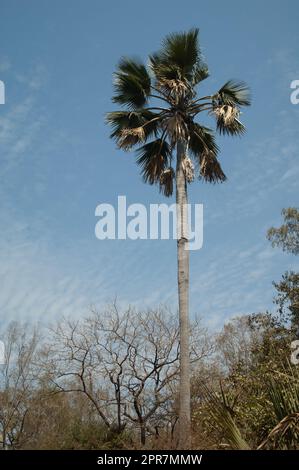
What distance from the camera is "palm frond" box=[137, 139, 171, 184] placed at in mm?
14695

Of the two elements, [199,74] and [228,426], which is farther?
[199,74]

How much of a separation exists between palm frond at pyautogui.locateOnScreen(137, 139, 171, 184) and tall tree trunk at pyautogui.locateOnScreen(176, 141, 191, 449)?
74cm

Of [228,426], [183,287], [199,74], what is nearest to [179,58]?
[199,74]

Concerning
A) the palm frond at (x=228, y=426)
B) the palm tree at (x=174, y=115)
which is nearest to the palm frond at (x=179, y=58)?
Answer: the palm tree at (x=174, y=115)

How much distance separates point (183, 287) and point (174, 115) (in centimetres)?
476

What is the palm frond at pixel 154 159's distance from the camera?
14.7 m

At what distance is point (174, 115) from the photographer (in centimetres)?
1420

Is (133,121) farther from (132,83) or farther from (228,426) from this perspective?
(228,426)

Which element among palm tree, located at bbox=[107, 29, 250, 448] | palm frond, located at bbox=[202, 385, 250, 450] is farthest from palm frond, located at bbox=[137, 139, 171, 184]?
palm frond, located at bbox=[202, 385, 250, 450]

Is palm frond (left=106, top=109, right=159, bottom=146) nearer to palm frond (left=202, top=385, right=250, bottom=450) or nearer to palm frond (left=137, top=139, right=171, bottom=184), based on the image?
palm frond (left=137, top=139, right=171, bottom=184)

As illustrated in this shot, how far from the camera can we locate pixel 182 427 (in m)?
10.3
